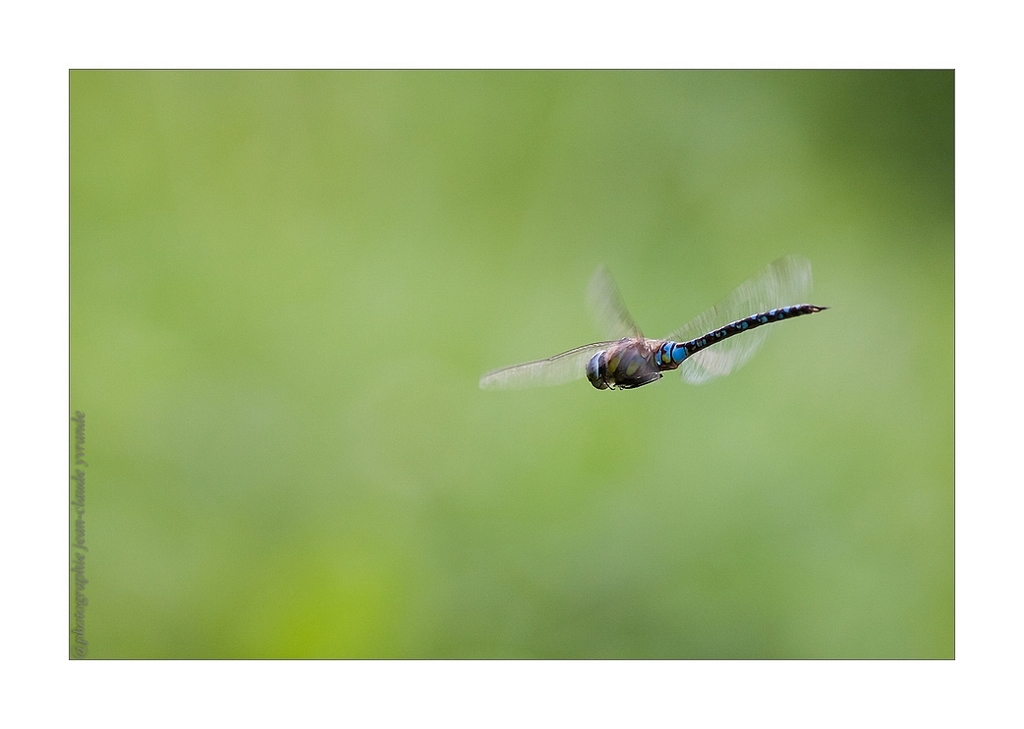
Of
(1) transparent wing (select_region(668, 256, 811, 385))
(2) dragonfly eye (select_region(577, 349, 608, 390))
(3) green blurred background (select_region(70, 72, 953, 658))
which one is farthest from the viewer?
(3) green blurred background (select_region(70, 72, 953, 658))

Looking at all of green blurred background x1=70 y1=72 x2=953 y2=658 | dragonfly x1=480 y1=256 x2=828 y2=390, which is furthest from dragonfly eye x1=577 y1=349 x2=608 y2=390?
green blurred background x1=70 y1=72 x2=953 y2=658

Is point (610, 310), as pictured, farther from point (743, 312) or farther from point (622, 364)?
point (743, 312)

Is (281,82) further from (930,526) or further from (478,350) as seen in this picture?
(930,526)

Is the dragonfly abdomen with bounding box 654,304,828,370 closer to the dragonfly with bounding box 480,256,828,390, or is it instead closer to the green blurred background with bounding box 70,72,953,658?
the dragonfly with bounding box 480,256,828,390

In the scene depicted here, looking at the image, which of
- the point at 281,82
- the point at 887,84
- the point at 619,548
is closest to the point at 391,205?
the point at 281,82

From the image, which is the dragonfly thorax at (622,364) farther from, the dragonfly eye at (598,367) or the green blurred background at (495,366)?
the green blurred background at (495,366)

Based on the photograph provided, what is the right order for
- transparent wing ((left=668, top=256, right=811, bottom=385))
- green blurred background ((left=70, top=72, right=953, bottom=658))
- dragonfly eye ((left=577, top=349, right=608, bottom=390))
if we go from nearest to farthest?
transparent wing ((left=668, top=256, right=811, bottom=385)) < dragonfly eye ((left=577, top=349, right=608, bottom=390)) < green blurred background ((left=70, top=72, right=953, bottom=658))

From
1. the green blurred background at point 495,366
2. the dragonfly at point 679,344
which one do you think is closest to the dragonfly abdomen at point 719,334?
the dragonfly at point 679,344
